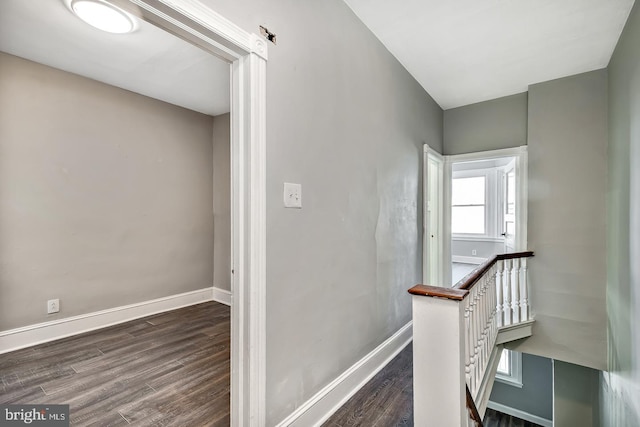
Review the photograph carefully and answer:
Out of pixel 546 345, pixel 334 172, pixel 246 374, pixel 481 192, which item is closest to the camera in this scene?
pixel 246 374

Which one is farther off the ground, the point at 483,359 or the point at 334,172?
the point at 334,172

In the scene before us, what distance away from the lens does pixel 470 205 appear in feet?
21.8

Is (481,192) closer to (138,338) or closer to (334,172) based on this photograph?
(334,172)

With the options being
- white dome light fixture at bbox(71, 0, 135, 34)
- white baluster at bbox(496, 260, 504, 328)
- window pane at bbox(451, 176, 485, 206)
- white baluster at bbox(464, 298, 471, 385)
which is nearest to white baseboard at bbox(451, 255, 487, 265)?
window pane at bbox(451, 176, 485, 206)

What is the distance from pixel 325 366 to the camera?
182 centimetres

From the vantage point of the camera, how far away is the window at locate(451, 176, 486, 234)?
646cm

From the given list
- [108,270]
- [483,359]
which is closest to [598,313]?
[483,359]

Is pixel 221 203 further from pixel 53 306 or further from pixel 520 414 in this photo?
pixel 520 414

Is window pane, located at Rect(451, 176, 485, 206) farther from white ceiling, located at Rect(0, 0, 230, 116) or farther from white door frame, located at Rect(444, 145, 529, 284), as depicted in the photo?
white ceiling, located at Rect(0, 0, 230, 116)

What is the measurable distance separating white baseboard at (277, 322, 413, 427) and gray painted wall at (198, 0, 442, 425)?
5 cm

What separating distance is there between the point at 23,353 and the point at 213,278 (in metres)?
1.96

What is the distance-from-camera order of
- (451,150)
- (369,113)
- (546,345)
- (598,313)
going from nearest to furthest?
(369,113) < (598,313) < (546,345) < (451,150)

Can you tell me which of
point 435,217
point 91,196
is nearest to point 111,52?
point 91,196

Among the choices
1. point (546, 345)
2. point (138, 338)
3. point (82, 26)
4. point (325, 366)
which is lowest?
point (546, 345)
